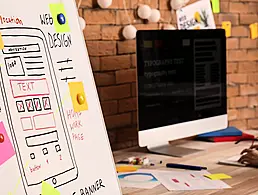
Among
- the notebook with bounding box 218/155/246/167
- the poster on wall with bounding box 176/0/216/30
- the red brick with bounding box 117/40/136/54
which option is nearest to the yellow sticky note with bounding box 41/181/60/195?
the notebook with bounding box 218/155/246/167

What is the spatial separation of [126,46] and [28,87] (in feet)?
3.70

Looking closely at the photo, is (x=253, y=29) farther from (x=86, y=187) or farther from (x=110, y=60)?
(x=86, y=187)

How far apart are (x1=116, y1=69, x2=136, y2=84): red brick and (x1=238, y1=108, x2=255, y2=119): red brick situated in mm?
831

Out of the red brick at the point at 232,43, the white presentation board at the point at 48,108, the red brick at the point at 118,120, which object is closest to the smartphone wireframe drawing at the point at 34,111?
the white presentation board at the point at 48,108

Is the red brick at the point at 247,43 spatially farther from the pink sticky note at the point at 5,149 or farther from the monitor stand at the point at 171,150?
the pink sticky note at the point at 5,149

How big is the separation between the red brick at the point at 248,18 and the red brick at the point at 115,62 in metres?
0.85

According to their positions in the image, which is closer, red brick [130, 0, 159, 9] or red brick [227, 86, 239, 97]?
red brick [130, 0, 159, 9]

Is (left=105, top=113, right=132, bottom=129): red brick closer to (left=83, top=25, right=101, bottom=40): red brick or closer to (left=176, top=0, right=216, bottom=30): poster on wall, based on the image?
(left=83, top=25, right=101, bottom=40): red brick

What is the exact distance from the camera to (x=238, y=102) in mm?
2965

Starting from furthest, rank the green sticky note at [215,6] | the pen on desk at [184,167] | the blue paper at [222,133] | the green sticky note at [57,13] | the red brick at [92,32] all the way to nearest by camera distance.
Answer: the green sticky note at [215,6] < the blue paper at [222,133] < the red brick at [92,32] < the pen on desk at [184,167] < the green sticky note at [57,13]

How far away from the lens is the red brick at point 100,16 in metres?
2.22

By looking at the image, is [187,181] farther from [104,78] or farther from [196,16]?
[196,16]

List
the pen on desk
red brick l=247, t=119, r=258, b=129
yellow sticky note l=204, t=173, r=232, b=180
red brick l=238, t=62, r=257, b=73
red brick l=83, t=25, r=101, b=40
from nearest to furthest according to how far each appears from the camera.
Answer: yellow sticky note l=204, t=173, r=232, b=180 → the pen on desk → red brick l=83, t=25, r=101, b=40 → red brick l=238, t=62, r=257, b=73 → red brick l=247, t=119, r=258, b=129

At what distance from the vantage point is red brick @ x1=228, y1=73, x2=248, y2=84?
2898 millimetres
